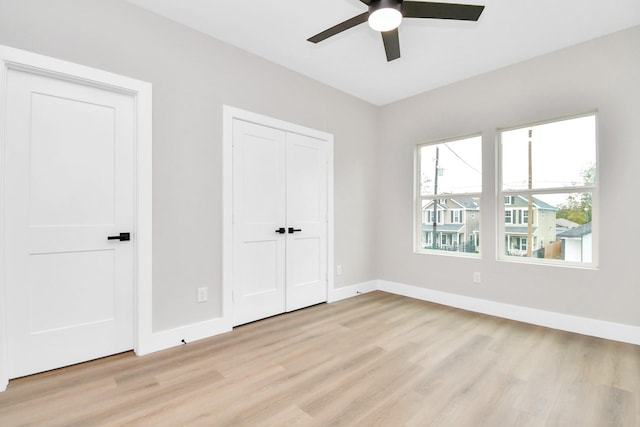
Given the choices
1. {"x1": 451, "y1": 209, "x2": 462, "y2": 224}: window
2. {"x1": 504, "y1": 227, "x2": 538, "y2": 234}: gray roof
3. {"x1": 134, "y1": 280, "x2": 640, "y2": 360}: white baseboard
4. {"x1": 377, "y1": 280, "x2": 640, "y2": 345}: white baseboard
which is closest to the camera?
{"x1": 134, "y1": 280, "x2": 640, "y2": 360}: white baseboard

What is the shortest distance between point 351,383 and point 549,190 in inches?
113

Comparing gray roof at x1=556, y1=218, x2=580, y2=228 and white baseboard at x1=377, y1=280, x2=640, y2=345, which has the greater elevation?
gray roof at x1=556, y1=218, x2=580, y2=228

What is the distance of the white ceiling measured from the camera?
2.43 meters

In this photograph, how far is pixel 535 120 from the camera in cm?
321

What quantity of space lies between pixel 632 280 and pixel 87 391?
4368mm

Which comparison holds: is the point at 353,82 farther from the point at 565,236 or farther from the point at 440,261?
the point at 565,236

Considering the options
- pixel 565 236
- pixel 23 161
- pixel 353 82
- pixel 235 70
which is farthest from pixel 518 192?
pixel 23 161

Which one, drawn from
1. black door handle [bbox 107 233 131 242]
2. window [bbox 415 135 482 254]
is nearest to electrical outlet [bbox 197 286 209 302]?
black door handle [bbox 107 233 131 242]

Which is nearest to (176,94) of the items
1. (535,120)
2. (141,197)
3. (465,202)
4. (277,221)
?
(141,197)

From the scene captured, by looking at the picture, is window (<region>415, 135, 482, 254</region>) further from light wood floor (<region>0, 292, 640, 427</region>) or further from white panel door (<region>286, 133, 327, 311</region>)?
white panel door (<region>286, 133, 327, 311</region>)

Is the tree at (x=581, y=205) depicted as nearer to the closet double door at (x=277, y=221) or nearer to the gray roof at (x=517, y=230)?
the gray roof at (x=517, y=230)

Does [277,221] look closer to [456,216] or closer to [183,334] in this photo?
[183,334]

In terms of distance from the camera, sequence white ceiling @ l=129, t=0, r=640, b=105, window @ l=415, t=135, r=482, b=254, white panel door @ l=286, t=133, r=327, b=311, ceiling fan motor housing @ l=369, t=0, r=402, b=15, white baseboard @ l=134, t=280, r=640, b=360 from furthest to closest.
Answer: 1. window @ l=415, t=135, r=482, b=254
2. white panel door @ l=286, t=133, r=327, b=311
3. white baseboard @ l=134, t=280, r=640, b=360
4. white ceiling @ l=129, t=0, r=640, b=105
5. ceiling fan motor housing @ l=369, t=0, r=402, b=15

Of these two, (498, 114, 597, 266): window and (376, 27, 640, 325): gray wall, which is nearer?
(376, 27, 640, 325): gray wall
